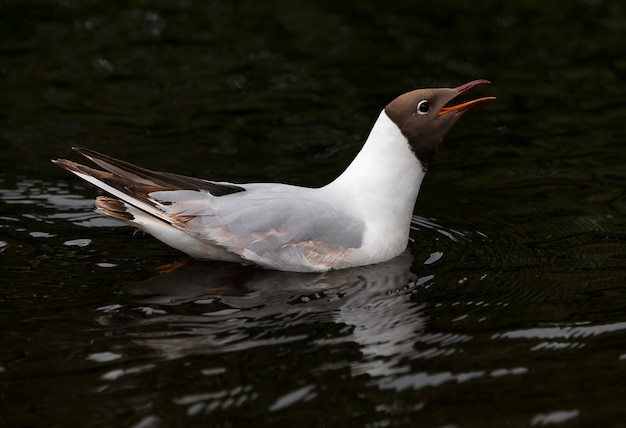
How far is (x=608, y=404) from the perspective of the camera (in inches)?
215

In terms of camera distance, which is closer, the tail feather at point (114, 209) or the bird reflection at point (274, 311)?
the bird reflection at point (274, 311)

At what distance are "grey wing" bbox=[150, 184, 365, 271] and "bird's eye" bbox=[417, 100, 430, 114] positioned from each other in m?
0.90

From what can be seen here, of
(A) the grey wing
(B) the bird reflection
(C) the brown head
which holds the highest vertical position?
(C) the brown head

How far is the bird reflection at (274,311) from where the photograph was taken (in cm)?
607

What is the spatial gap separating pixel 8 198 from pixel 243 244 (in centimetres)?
242

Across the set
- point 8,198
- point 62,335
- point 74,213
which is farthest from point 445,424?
point 8,198

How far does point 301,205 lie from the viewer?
7238mm

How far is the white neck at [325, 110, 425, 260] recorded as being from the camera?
24.4 feet

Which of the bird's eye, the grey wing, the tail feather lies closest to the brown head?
the bird's eye

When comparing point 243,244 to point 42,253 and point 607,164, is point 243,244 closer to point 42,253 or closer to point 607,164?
point 42,253

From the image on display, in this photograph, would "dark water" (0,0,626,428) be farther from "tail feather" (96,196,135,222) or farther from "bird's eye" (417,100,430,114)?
"bird's eye" (417,100,430,114)

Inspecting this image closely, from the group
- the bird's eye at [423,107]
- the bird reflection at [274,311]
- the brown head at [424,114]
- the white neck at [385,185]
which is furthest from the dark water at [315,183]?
the bird's eye at [423,107]

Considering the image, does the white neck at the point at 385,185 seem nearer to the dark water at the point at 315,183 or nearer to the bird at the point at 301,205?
the bird at the point at 301,205

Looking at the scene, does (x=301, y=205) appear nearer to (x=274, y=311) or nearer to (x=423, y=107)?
(x=274, y=311)
